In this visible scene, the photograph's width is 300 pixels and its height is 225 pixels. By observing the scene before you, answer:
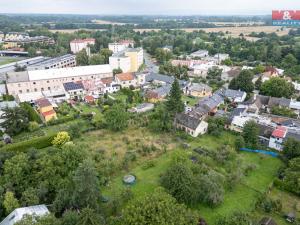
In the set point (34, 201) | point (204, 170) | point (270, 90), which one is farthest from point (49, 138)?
point (270, 90)

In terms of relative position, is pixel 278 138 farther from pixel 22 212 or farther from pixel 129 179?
pixel 22 212

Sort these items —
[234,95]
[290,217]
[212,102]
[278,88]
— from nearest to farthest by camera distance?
[290,217] < [212,102] < [278,88] < [234,95]

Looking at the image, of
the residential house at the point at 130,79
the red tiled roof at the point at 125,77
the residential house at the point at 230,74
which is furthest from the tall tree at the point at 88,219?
the residential house at the point at 230,74

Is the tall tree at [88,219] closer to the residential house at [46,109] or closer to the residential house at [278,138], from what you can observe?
the residential house at [278,138]

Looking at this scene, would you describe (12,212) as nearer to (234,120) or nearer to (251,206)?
(251,206)

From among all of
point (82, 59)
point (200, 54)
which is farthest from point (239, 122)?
point (200, 54)
